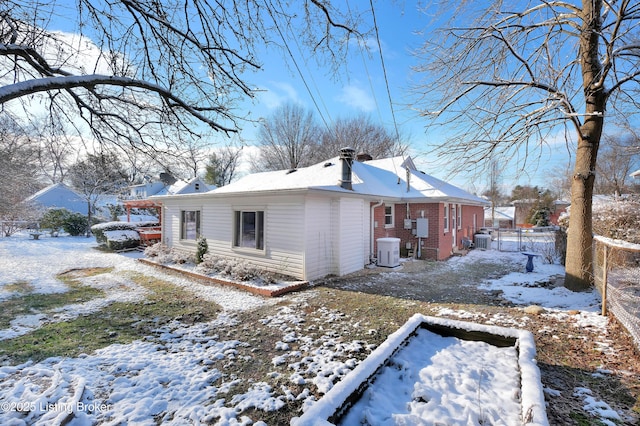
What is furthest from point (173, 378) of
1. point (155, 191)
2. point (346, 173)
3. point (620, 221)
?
point (155, 191)

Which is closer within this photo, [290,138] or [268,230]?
[268,230]

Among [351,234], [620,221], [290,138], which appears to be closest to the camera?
[620,221]

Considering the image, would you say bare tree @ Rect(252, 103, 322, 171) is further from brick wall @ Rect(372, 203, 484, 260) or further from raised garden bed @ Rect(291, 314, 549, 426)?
raised garden bed @ Rect(291, 314, 549, 426)

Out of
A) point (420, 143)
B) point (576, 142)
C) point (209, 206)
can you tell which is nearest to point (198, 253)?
point (209, 206)

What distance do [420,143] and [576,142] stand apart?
3.66 metres

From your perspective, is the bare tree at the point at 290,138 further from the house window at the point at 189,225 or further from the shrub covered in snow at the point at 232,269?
the shrub covered in snow at the point at 232,269

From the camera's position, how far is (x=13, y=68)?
12.6 feet

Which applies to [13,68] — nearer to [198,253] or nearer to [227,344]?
[227,344]

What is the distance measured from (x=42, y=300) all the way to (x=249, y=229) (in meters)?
5.38

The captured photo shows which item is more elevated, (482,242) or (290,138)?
(290,138)

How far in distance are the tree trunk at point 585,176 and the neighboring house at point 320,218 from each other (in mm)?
5360

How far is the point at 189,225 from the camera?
41.5 feet

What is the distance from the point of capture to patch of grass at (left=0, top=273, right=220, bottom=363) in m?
4.26

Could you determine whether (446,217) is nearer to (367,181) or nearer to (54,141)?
(367,181)
